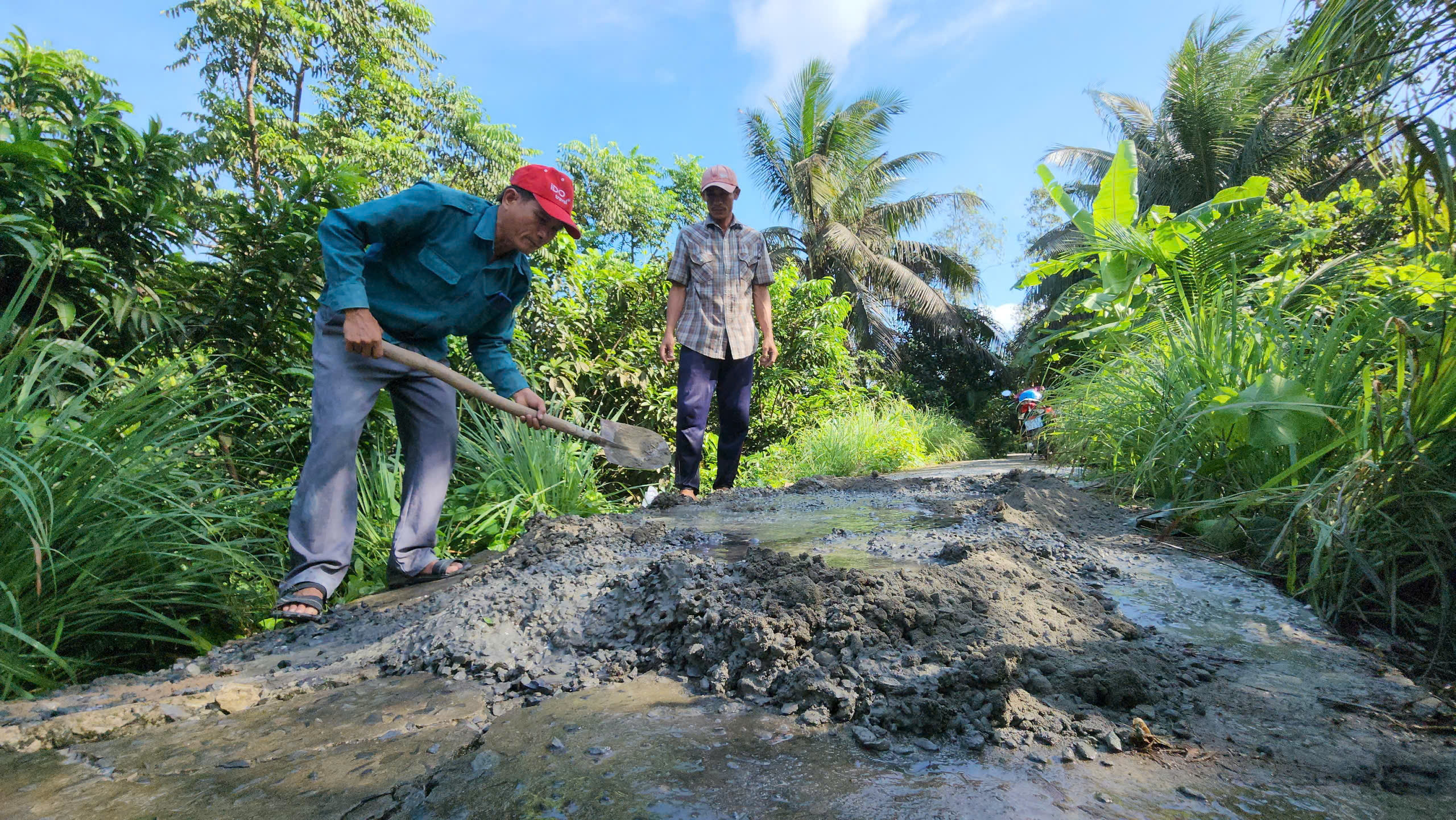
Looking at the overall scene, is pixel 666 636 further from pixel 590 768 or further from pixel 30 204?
pixel 30 204

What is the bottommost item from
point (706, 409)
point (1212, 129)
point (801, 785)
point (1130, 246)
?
point (801, 785)

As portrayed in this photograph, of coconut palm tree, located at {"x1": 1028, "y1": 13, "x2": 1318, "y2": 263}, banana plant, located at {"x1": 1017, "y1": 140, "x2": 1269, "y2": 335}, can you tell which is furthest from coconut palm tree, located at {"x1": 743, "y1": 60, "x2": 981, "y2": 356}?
banana plant, located at {"x1": 1017, "y1": 140, "x2": 1269, "y2": 335}

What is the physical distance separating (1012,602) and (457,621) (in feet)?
4.50

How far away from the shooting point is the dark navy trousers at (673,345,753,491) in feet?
13.7

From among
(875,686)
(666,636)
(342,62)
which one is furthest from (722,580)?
(342,62)

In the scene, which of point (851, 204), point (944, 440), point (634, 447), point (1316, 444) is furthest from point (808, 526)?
point (851, 204)

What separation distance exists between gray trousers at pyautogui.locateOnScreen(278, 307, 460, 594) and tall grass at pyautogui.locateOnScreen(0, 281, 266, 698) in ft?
0.66

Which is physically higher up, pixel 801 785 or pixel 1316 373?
pixel 1316 373

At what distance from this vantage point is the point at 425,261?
9.25 ft

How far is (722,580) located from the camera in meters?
1.90

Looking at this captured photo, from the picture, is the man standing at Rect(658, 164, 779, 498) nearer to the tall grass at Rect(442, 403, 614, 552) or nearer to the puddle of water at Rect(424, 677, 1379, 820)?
the tall grass at Rect(442, 403, 614, 552)

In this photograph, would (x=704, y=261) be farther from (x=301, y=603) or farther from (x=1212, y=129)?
(x=1212, y=129)

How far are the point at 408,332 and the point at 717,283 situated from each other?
1954mm

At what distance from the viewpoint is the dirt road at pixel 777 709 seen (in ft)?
3.50
